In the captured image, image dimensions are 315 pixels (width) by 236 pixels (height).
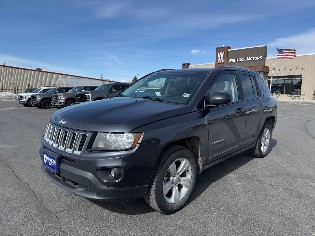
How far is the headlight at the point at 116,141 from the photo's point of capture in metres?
3.04

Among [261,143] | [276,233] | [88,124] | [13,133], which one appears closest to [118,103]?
[88,124]

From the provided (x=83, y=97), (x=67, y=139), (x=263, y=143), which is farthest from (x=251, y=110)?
(x=83, y=97)

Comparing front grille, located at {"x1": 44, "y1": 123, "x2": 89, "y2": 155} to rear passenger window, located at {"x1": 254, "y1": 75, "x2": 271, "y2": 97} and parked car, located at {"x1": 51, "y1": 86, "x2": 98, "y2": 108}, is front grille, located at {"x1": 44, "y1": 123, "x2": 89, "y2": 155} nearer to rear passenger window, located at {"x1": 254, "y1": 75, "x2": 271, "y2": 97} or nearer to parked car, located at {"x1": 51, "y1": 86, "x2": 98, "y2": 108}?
rear passenger window, located at {"x1": 254, "y1": 75, "x2": 271, "y2": 97}

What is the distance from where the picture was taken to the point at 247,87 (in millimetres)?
5359

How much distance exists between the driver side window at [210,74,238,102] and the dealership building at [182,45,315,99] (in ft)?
128

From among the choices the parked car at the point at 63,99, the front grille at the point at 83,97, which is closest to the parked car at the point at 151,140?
the front grille at the point at 83,97

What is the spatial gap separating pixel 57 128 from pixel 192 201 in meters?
1.98

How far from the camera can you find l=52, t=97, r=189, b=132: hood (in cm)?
313

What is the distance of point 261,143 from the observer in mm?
6043

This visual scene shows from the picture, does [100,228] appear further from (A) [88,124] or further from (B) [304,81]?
(B) [304,81]

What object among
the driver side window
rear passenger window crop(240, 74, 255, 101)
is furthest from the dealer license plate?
rear passenger window crop(240, 74, 255, 101)

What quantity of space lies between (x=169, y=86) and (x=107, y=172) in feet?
6.39

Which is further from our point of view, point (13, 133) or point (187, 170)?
point (13, 133)

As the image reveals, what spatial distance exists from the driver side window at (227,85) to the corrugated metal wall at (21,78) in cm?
5113
